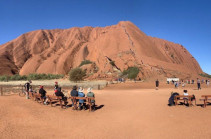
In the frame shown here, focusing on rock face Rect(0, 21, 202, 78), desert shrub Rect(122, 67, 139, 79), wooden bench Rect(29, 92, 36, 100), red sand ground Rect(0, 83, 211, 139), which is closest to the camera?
red sand ground Rect(0, 83, 211, 139)

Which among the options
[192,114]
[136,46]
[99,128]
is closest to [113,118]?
[99,128]

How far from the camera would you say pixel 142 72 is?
139 feet

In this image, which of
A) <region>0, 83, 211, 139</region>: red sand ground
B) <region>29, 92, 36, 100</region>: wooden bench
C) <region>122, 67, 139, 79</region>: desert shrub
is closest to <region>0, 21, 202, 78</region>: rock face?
<region>122, 67, 139, 79</region>: desert shrub

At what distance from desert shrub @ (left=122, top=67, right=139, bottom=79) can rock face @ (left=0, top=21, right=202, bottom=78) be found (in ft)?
4.97

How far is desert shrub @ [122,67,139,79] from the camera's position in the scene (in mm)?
40534

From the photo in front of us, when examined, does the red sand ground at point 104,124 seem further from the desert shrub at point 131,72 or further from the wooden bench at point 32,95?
the desert shrub at point 131,72

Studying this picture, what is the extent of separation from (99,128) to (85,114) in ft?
7.39

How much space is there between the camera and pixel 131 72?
42.5 meters

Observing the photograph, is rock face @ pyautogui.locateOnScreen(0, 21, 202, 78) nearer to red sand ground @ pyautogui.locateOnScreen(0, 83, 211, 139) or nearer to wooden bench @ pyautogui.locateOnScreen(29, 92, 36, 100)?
wooden bench @ pyautogui.locateOnScreen(29, 92, 36, 100)

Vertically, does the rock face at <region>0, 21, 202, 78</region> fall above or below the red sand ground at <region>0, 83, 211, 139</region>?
above

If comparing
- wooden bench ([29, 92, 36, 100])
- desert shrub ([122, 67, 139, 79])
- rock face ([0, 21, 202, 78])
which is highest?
rock face ([0, 21, 202, 78])

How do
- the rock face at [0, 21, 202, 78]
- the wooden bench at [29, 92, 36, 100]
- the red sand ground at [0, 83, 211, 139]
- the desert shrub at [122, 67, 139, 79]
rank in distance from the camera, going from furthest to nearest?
the rock face at [0, 21, 202, 78]
the desert shrub at [122, 67, 139, 79]
the wooden bench at [29, 92, 36, 100]
the red sand ground at [0, 83, 211, 139]

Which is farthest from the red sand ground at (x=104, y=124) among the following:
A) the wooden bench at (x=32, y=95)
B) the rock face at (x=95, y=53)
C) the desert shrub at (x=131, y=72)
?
the rock face at (x=95, y=53)

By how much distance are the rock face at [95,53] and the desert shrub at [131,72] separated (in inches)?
59.6
